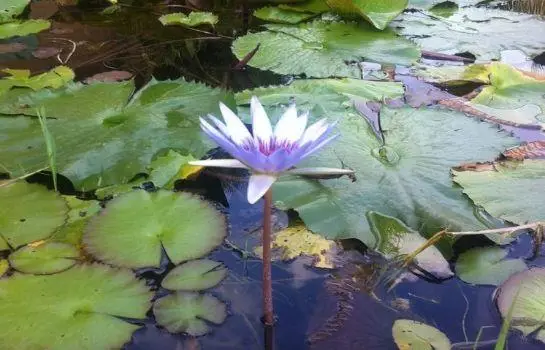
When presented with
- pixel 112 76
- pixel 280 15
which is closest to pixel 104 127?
pixel 112 76

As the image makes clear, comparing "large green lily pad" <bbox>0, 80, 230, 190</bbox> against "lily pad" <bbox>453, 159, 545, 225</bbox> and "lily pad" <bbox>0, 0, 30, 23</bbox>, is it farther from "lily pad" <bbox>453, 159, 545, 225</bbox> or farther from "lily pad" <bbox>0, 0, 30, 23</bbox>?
"lily pad" <bbox>0, 0, 30, 23</bbox>

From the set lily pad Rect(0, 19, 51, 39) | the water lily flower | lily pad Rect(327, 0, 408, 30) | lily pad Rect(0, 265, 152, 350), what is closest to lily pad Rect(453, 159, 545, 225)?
the water lily flower

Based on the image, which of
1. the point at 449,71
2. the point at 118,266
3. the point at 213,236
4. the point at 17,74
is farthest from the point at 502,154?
the point at 17,74

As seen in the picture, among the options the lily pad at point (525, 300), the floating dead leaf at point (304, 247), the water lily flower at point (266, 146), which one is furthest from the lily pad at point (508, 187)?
the water lily flower at point (266, 146)

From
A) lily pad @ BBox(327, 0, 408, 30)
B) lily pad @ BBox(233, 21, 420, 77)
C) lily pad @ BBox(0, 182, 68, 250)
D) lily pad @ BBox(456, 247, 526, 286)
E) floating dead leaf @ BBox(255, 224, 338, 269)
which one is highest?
lily pad @ BBox(327, 0, 408, 30)

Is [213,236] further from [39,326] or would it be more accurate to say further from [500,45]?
[500,45]

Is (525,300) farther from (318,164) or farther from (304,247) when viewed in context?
(318,164)
